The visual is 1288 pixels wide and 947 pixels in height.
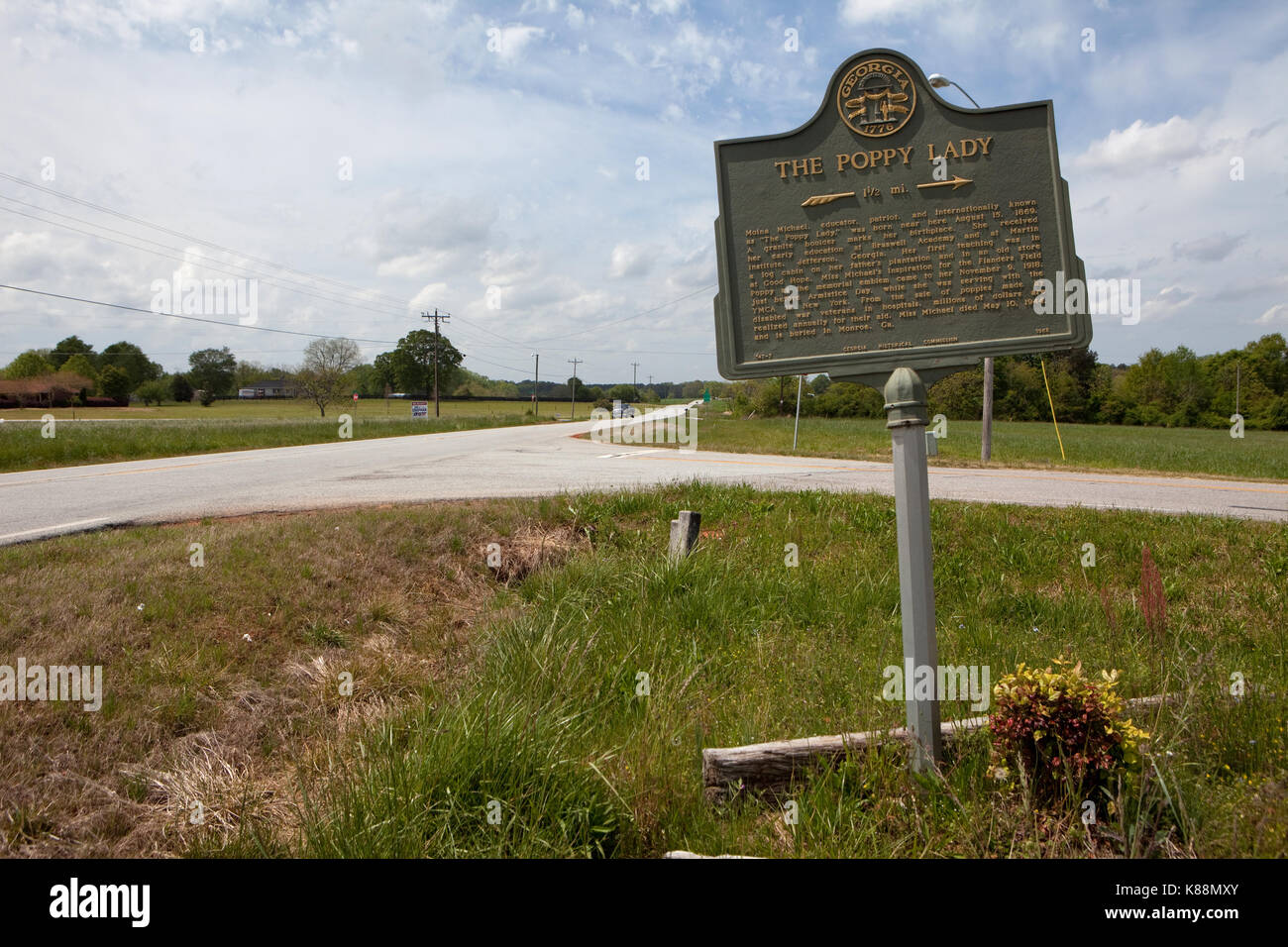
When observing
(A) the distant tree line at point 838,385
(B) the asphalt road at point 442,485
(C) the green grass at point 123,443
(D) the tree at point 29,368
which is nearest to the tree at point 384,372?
(A) the distant tree line at point 838,385

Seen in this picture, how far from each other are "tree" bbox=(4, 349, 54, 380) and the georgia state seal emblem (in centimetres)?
10357

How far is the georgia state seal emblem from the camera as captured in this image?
3678mm

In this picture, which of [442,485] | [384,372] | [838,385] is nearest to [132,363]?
[384,372]

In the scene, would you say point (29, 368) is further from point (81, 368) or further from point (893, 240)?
point (893, 240)

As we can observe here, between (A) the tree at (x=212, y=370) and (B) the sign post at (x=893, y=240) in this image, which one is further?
(A) the tree at (x=212, y=370)

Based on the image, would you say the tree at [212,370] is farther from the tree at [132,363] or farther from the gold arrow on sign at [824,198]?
the gold arrow on sign at [824,198]

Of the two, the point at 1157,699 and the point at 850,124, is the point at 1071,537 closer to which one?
the point at 1157,699

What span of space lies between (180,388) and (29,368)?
14910mm

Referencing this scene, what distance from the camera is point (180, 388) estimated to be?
9325cm

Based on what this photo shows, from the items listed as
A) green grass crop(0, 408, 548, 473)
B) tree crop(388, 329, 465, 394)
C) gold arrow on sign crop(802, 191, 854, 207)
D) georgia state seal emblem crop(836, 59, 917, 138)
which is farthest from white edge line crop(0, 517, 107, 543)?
tree crop(388, 329, 465, 394)

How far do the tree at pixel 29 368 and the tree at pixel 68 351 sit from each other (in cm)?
522

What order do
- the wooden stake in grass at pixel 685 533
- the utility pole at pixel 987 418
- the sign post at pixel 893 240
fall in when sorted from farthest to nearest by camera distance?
the utility pole at pixel 987 418 → the wooden stake in grass at pixel 685 533 → the sign post at pixel 893 240

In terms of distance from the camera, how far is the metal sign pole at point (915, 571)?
3236mm
